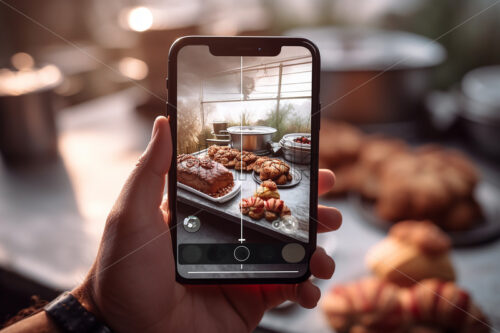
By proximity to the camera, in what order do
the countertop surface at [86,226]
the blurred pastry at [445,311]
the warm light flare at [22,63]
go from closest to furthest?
the blurred pastry at [445,311]
the countertop surface at [86,226]
the warm light flare at [22,63]

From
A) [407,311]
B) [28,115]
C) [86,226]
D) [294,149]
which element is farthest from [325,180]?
[28,115]

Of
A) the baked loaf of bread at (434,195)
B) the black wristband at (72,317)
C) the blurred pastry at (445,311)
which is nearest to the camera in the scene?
the black wristband at (72,317)

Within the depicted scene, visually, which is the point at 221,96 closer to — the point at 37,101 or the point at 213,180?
the point at 213,180

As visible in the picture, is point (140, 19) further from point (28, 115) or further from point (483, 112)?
point (483, 112)

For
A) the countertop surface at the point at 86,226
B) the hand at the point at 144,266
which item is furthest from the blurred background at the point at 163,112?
the hand at the point at 144,266

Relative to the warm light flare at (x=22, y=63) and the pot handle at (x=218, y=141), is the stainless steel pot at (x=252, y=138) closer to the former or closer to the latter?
the pot handle at (x=218, y=141)

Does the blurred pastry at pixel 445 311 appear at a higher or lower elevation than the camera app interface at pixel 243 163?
lower

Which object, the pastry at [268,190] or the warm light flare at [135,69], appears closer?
the pastry at [268,190]
